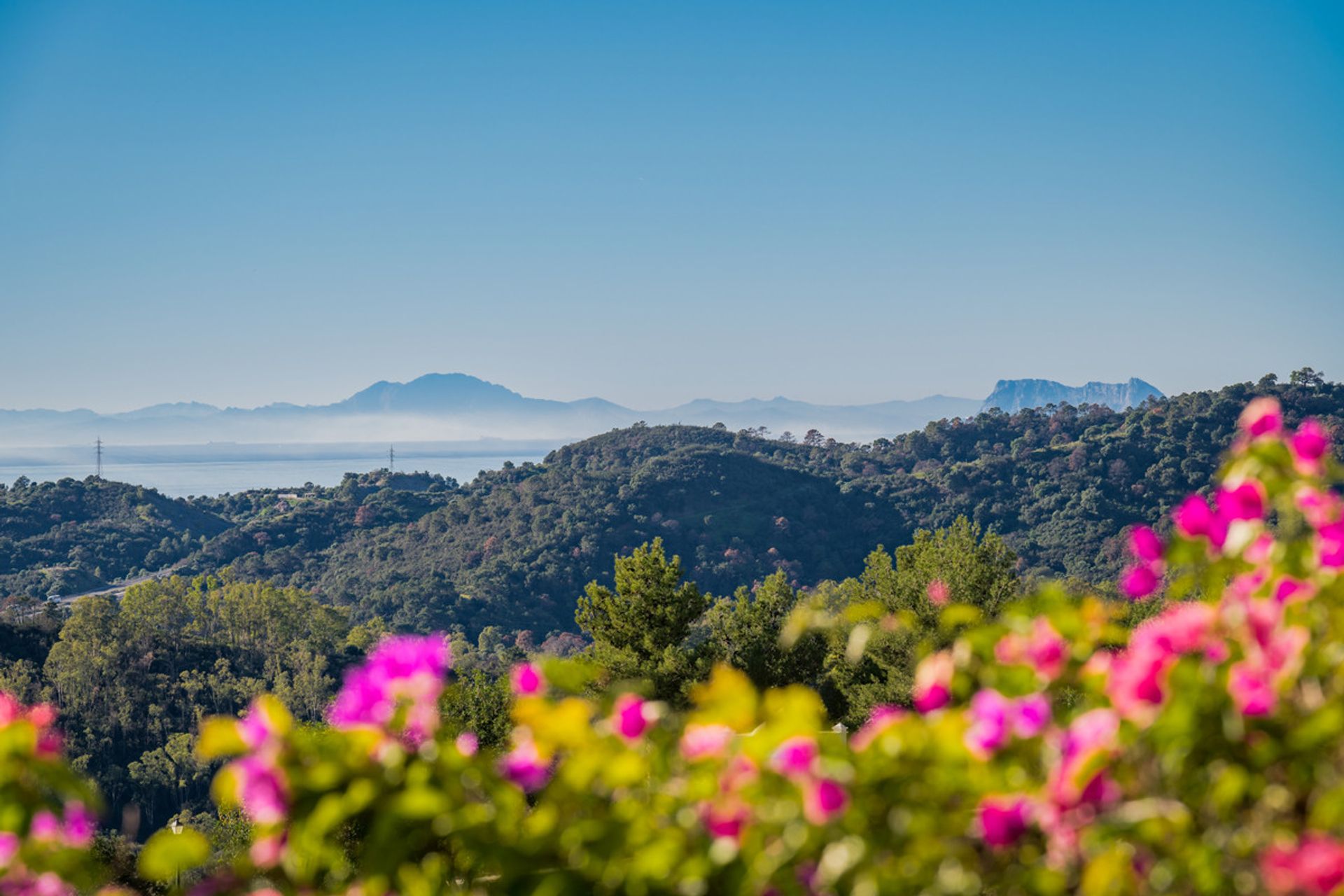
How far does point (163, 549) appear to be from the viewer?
56031 millimetres

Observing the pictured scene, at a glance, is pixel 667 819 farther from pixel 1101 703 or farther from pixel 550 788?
pixel 1101 703

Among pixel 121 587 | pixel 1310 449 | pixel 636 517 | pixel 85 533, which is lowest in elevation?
pixel 121 587

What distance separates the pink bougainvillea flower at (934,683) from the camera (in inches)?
47.4

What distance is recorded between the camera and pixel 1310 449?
4.20 ft

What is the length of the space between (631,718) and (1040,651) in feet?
1.62

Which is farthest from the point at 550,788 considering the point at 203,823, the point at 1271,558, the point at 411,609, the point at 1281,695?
the point at 411,609

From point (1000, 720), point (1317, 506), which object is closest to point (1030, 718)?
point (1000, 720)

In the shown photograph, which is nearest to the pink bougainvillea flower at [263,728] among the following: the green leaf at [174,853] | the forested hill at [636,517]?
the green leaf at [174,853]

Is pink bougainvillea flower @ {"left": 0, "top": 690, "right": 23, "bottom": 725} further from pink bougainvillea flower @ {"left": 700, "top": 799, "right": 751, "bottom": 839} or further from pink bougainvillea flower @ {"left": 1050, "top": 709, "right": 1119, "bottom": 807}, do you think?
pink bougainvillea flower @ {"left": 1050, "top": 709, "right": 1119, "bottom": 807}

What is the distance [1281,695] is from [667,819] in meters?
0.70

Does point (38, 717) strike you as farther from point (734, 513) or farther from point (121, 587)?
point (734, 513)

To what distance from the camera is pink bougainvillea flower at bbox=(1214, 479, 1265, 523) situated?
1286 mm

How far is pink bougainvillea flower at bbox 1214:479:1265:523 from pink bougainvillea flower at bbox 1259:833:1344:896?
39cm

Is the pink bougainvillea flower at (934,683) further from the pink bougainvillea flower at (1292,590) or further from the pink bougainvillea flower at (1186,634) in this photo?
the pink bougainvillea flower at (1292,590)
